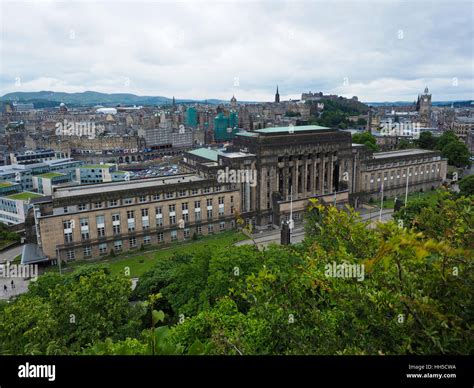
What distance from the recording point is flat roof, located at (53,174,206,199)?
1935 inches

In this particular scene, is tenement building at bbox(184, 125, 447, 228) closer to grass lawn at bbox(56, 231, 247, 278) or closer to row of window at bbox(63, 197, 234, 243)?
row of window at bbox(63, 197, 234, 243)

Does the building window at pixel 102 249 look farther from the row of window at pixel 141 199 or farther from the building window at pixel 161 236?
the building window at pixel 161 236

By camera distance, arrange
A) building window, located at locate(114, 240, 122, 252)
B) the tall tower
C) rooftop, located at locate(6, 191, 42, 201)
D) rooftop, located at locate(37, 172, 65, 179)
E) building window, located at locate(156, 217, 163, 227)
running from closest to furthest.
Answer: building window, located at locate(114, 240, 122, 252) → building window, located at locate(156, 217, 163, 227) → rooftop, located at locate(6, 191, 42, 201) → rooftop, located at locate(37, 172, 65, 179) → the tall tower

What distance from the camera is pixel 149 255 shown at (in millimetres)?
48969

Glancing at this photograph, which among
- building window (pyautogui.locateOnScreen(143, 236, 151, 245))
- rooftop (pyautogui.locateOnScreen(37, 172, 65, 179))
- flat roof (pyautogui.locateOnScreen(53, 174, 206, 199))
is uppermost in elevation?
flat roof (pyautogui.locateOnScreen(53, 174, 206, 199))

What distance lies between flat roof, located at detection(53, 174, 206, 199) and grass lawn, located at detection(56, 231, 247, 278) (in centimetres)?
851

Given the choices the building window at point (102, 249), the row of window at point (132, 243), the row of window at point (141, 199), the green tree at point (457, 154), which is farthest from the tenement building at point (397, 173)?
the building window at point (102, 249)

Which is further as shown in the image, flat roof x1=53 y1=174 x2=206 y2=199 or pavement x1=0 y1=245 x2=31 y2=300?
flat roof x1=53 y1=174 x2=206 y2=199

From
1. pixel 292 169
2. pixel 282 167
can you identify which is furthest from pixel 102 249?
pixel 292 169

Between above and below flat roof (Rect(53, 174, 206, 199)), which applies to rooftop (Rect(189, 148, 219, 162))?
above

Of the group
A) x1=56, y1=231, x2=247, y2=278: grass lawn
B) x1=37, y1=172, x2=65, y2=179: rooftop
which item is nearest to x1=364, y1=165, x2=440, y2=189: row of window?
x1=56, y1=231, x2=247, y2=278: grass lawn
